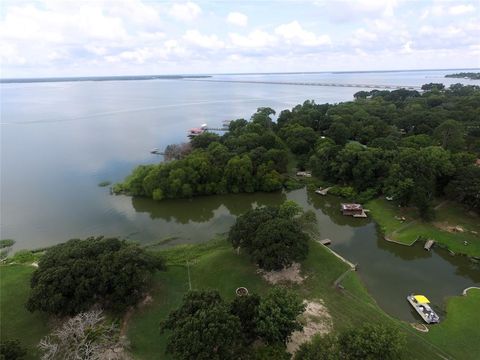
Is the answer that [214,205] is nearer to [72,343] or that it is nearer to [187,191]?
[187,191]

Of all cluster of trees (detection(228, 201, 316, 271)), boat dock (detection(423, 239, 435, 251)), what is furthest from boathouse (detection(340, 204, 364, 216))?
cluster of trees (detection(228, 201, 316, 271))

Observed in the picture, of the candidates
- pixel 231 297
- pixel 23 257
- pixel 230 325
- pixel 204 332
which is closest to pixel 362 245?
pixel 231 297

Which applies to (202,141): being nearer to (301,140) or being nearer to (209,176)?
(209,176)

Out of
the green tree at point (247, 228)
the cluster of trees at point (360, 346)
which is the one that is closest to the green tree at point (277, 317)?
the cluster of trees at point (360, 346)

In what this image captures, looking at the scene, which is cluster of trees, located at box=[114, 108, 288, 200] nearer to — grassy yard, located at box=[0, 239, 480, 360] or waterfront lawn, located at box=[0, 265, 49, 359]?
grassy yard, located at box=[0, 239, 480, 360]

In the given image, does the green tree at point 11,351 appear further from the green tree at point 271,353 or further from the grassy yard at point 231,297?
the green tree at point 271,353

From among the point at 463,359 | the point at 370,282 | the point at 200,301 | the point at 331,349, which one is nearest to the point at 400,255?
the point at 370,282
